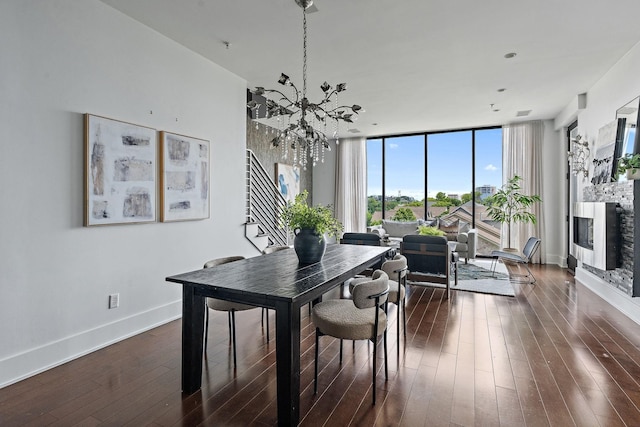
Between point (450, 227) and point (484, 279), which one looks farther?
point (450, 227)

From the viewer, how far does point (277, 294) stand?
6.32 feet

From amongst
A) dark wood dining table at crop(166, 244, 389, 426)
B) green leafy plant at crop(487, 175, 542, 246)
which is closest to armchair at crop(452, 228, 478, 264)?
green leafy plant at crop(487, 175, 542, 246)

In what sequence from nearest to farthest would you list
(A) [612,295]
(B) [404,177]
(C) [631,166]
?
(C) [631,166] < (A) [612,295] < (B) [404,177]

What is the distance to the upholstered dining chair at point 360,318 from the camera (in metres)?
2.12

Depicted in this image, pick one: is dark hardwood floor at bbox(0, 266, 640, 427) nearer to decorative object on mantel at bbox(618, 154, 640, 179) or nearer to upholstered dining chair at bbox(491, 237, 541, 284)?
decorative object on mantel at bbox(618, 154, 640, 179)

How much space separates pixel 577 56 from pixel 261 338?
4.87m

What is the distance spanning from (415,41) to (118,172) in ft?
10.9

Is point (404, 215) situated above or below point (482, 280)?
above

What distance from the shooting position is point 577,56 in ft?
13.4

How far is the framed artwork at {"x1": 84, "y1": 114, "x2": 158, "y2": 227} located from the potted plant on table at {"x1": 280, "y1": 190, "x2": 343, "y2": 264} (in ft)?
5.05

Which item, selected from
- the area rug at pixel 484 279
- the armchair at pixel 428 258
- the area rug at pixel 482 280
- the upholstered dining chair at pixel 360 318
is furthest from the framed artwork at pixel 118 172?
A: the area rug at pixel 484 279

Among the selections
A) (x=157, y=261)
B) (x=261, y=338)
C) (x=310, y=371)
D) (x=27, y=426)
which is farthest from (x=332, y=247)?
(x=27, y=426)

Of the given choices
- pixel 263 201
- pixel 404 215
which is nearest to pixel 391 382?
pixel 263 201

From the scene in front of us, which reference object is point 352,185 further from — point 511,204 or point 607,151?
point 607,151
